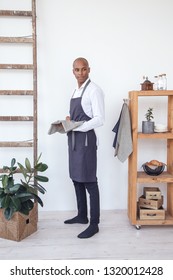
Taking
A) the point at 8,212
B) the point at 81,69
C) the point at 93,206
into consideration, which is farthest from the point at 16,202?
the point at 81,69

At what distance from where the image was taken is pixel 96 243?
2.50m

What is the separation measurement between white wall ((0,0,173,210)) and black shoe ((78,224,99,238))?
0.75 m

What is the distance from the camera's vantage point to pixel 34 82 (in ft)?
9.64

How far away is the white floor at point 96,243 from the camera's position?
2.30 metres

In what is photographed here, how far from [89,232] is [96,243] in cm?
15

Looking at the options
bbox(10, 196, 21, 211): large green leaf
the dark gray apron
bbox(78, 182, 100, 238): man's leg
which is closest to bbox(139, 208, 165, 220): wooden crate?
bbox(78, 182, 100, 238): man's leg

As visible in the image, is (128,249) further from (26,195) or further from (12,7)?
(12,7)

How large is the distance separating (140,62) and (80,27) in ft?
2.28

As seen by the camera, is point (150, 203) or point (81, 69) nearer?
point (81, 69)

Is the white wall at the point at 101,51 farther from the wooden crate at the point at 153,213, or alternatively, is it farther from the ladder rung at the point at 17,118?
the wooden crate at the point at 153,213

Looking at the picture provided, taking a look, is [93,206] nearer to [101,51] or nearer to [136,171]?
[136,171]

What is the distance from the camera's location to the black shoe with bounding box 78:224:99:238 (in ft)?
8.57

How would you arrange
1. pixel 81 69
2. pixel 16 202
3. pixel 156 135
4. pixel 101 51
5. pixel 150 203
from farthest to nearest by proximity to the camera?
1. pixel 101 51
2. pixel 150 203
3. pixel 156 135
4. pixel 81 69
5. pixel 16 202
